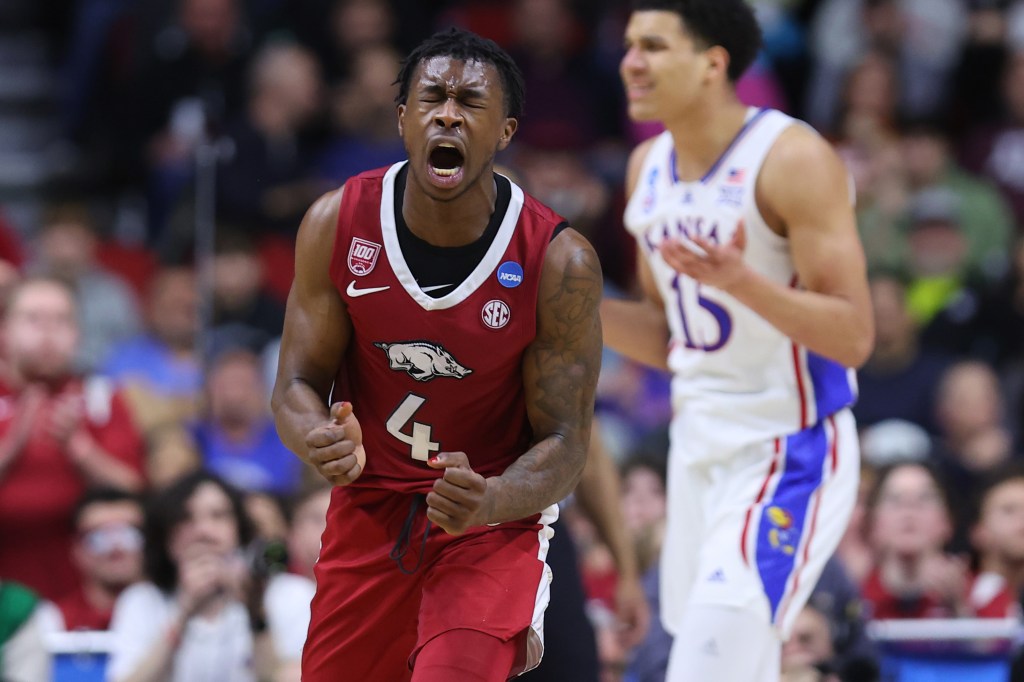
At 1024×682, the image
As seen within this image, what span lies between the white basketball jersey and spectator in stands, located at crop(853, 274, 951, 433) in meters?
3.97

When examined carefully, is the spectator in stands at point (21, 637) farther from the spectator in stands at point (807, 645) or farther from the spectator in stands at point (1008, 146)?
the spectator in stands at point (1008, 146)

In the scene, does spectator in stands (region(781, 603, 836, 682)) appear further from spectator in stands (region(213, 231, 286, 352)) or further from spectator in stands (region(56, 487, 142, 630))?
spectator in stands (region(213, 231, 286, 352))

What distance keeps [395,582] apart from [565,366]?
0.77m

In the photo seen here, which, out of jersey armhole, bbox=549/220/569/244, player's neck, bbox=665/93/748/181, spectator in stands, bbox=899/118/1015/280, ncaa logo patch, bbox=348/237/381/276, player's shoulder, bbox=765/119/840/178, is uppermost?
spectator in stands, bbox=899/118/1015/280

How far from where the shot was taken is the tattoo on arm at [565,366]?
4.52 m

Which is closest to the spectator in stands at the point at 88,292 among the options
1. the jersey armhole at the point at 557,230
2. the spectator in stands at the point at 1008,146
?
the spectator in stands at the point at 1008,146

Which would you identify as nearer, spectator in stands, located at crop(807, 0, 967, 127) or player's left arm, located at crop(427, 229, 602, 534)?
player's left arm, located at crop(427, 229, 602, 534)

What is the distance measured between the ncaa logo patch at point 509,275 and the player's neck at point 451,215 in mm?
115

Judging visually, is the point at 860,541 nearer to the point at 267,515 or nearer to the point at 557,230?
the point at 267,515

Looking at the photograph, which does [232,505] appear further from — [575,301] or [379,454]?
[575,301]

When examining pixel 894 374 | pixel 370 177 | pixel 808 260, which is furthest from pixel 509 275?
pixel 894 374

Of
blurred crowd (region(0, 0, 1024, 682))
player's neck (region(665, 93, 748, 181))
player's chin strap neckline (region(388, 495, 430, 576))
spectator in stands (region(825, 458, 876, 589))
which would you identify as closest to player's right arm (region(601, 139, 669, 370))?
player's neck (region(665, 93, 748, 181))

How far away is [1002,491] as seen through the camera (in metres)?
7.50

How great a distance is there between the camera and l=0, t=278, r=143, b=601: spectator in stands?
7820mm
